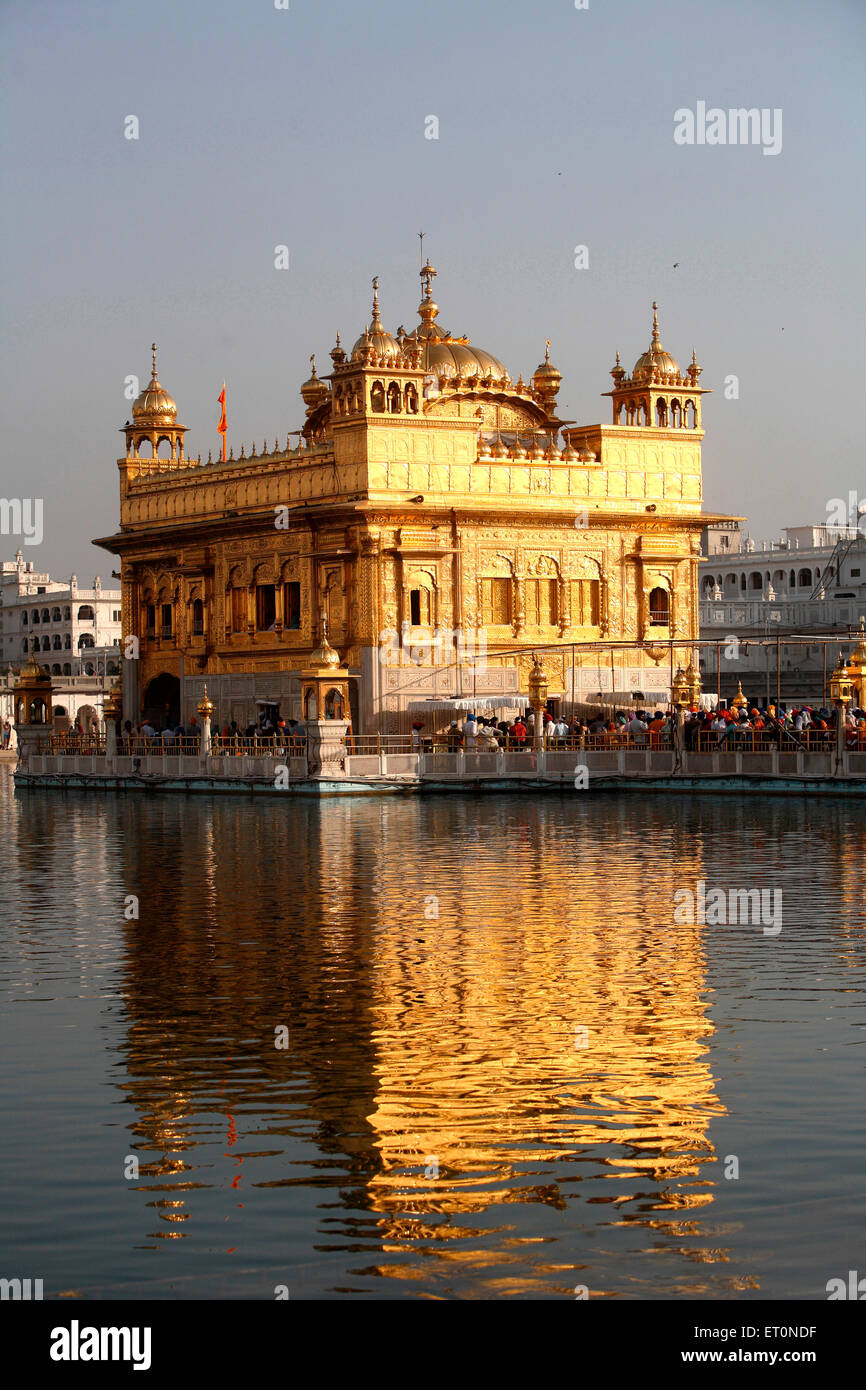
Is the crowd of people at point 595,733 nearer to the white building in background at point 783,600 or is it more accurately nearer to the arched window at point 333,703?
the arched window at point 333,703

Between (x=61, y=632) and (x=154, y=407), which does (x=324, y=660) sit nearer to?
(x=154, y=407)

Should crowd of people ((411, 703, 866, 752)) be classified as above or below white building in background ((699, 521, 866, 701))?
below

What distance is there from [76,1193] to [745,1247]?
2677 mm

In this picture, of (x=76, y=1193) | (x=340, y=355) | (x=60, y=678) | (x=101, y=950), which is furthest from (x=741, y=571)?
(x=76, y=1193)

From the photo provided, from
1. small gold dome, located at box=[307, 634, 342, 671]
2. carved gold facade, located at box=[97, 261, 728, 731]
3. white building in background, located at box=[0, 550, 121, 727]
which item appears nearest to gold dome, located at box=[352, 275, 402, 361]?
carved gold facade, located at box=[97, 261, 728, 731]

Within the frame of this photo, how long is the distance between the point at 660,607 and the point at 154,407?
1356cm

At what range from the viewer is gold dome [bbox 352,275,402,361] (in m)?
40.3

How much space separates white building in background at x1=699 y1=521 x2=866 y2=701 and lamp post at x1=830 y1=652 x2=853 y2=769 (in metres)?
25.4

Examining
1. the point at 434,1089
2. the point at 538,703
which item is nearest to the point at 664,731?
the point at 538,703

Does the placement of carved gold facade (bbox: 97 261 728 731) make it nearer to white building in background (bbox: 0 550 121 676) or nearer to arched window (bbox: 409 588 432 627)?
arched window (bbox: 409 588 432 627)
